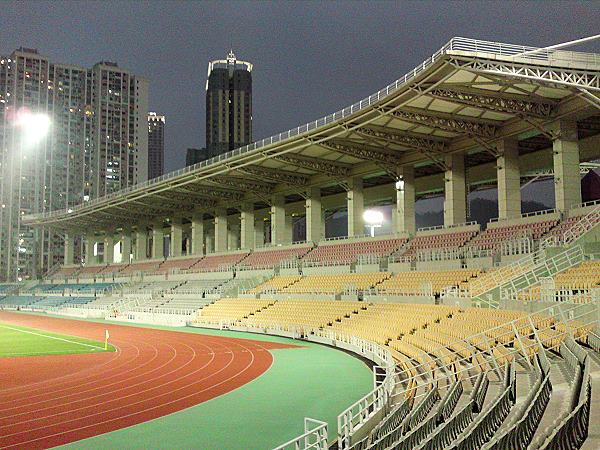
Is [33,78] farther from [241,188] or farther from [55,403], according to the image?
[55,403]

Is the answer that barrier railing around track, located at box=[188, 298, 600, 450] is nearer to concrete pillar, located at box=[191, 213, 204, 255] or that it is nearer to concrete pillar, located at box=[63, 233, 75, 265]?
concrete pillar, located at box=[191, 213, 204, 255]

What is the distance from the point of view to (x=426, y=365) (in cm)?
1445

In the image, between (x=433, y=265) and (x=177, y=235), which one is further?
(x=177, y=235)

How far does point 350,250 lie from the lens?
41812mm

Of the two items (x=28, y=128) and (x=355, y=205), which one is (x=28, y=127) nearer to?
(x=28, y=128)

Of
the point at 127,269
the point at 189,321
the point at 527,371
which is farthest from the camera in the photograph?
the point at 127,269

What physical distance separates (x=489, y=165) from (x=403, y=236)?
944 centimetres

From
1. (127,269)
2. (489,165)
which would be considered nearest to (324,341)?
(489,165)

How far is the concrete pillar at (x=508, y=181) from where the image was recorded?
109 feet

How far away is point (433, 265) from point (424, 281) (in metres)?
3.60

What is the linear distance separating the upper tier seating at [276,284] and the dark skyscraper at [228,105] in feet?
481

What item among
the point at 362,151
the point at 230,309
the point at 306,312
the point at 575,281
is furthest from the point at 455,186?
the point at 575,281

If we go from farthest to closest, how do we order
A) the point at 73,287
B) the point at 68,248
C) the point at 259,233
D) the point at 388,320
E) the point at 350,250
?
1. the point at 68,248
2. the point at 73,287
3. the point at 259,233
4. the point at 350,250
5. the point at 388,320

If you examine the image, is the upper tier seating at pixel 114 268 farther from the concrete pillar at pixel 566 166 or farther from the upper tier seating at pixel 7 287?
the concrete pillar at pixel 566 166
